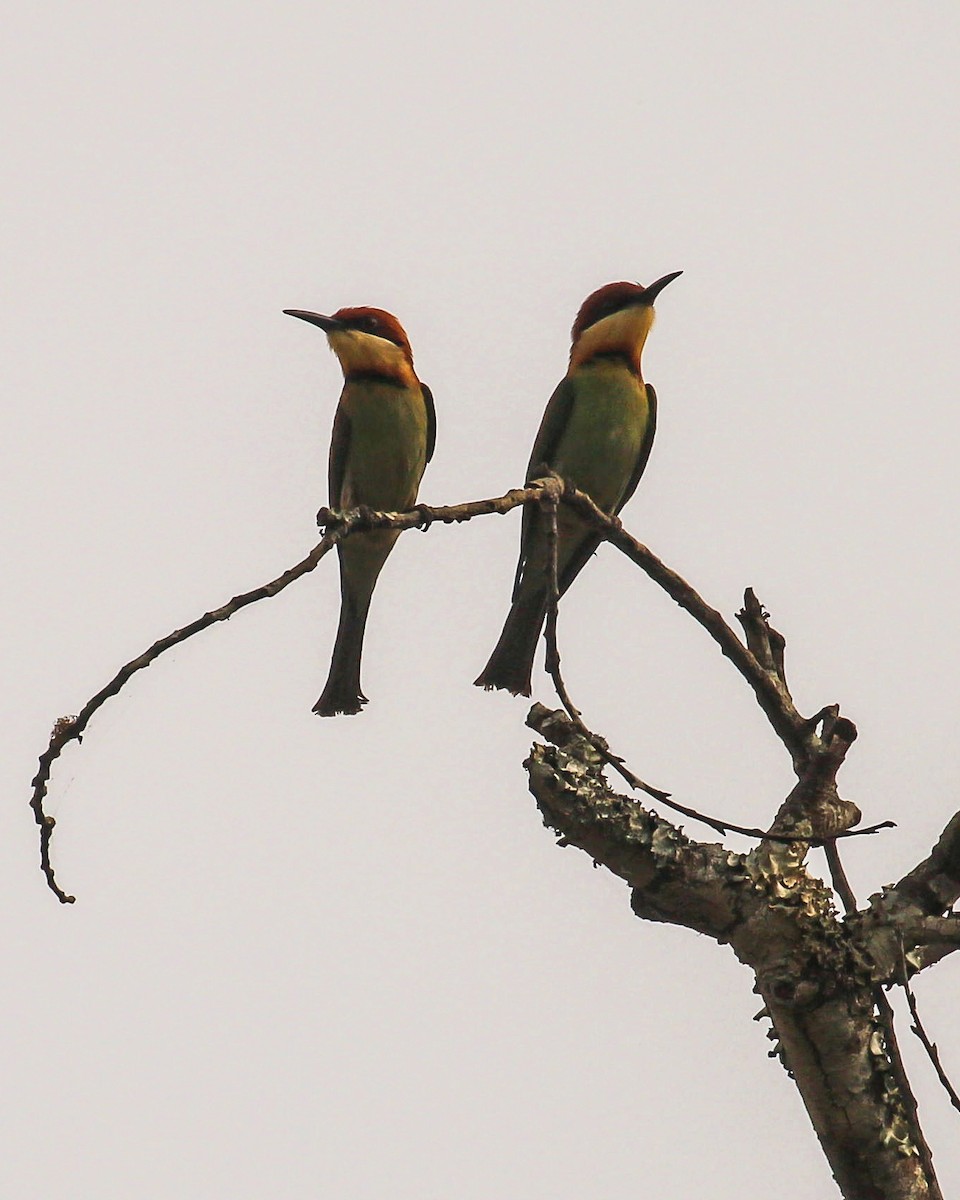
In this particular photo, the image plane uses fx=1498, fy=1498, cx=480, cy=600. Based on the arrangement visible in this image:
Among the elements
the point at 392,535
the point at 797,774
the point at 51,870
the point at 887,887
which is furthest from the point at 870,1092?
the point at 392,535

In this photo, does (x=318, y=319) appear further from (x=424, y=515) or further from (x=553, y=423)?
(x=424, y=515)

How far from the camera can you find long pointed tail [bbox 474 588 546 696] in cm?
574

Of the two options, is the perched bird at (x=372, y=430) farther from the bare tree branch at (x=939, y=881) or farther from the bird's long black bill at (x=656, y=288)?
the bare tree branch at (x=939, y=881)

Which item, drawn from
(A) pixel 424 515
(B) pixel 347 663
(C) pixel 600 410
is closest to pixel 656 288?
(C) pixel 600 410

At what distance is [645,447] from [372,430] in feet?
3.90

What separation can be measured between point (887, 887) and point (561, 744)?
655mm

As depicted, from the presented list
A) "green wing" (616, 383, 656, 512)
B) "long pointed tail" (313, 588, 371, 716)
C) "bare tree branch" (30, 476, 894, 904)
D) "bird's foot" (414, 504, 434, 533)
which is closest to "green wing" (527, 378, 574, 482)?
"green wing" (616, 383, 656, 512)

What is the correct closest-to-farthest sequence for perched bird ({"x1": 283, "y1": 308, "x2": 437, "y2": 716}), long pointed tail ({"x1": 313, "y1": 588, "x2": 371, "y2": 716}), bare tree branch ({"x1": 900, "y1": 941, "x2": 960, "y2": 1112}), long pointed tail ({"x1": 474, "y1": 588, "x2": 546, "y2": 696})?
bare tree branch ({"x1": 900, "y1": 941, "x2": 960, "y2": 1112})
long pointed tail ({"x1": 474, "y1": 588, "x2": 546, "y2": 696})
perched bird ({"x1": 283, "y1": 308, "x2": 437, "y2": 716})
long pointed tail ({"x1": 313, "y1": 588, "x2": 371, "y2": 716})

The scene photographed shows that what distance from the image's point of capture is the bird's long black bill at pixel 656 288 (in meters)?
5.95

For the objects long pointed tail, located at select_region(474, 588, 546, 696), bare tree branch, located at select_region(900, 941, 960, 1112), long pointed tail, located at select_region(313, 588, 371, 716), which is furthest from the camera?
long pointed tail, located at select_region(313, 588, 371, 716)

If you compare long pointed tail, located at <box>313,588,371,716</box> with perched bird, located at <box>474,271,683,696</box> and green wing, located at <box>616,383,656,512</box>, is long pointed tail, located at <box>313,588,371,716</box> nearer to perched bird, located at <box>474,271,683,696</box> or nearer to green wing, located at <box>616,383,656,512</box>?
perched bird, located at <box>474,271,683,696</box>

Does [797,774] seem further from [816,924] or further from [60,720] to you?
[60,720]

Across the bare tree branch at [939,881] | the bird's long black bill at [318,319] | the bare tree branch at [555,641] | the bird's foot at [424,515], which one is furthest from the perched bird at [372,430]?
the bare tree branch at [939,881]

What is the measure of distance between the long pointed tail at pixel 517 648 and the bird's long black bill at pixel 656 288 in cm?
130
